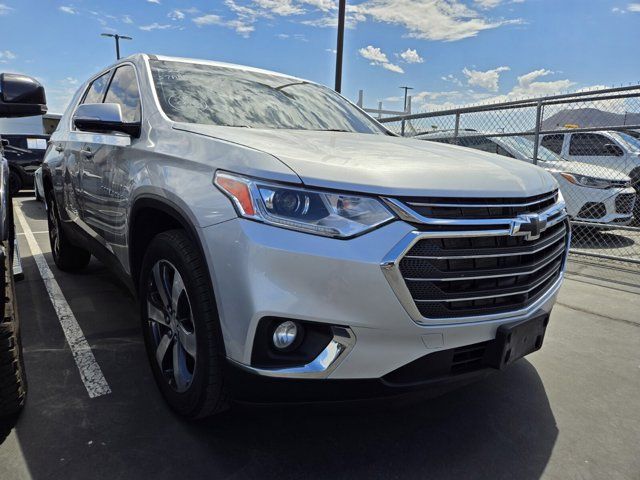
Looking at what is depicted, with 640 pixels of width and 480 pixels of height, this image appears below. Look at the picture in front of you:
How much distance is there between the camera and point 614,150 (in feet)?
23.5

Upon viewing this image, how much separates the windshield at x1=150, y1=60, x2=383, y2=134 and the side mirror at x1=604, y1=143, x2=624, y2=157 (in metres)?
5.19

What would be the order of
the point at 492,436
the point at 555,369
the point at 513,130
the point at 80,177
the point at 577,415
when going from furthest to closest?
the point at 513,130
the point at 80,177
the point at 555,369
the point at 577,415
the point at 492,436

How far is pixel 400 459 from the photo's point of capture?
2111 mm

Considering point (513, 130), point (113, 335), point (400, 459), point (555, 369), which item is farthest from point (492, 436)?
point (513, 130)

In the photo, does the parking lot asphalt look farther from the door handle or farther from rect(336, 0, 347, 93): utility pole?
rect(336, 0, 347, 93): utility pole

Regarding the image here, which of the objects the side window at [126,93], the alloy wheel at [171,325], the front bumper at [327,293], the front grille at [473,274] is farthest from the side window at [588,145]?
the alloy wheel at [171,325]

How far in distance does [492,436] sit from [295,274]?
1.35 m

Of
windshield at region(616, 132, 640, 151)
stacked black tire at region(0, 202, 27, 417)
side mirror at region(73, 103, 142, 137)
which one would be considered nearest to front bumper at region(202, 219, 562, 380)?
stacked black tire at region(0, 202, 27, 417)

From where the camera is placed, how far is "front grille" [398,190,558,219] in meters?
1.77

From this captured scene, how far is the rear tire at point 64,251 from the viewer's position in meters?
4.79

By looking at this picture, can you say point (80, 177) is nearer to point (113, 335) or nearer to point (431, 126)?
point (113, 335)

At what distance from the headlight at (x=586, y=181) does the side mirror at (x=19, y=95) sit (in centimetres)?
641

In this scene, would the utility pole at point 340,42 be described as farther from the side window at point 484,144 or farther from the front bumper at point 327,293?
the front bumper at point 327,293

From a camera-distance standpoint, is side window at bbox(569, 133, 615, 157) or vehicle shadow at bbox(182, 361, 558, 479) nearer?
vehicle shadow at bbox(182, 361, 558, 479)
